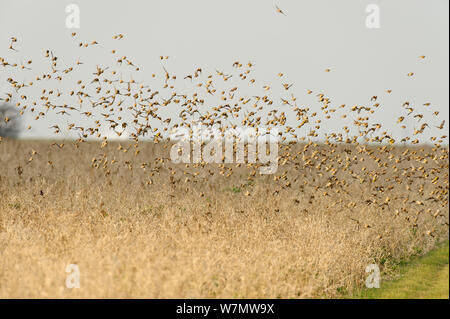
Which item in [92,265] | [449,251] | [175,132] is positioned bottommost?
[449,251]

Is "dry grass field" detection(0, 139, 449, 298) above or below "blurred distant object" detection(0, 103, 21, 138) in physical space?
below

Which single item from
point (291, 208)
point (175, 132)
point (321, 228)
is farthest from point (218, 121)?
point (321, 228)

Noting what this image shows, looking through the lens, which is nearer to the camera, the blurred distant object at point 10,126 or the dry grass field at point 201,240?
the dry grass field at point 201,240

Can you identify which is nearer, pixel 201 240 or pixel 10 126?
pixel 201 240

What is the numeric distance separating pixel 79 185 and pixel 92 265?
30.5 feet

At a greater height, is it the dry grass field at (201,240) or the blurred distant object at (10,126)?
the blurred distant object at (10,126)

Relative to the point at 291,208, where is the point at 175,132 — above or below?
above

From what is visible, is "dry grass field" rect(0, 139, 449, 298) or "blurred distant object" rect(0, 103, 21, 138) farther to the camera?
"blurred distant object" rect(0, 103, 21, 138)

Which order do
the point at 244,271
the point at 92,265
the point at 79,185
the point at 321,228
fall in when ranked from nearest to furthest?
the point at 92,265
the point at 244,271
the point at 321,228
the point at 79,185

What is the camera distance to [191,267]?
8914 millimetres
